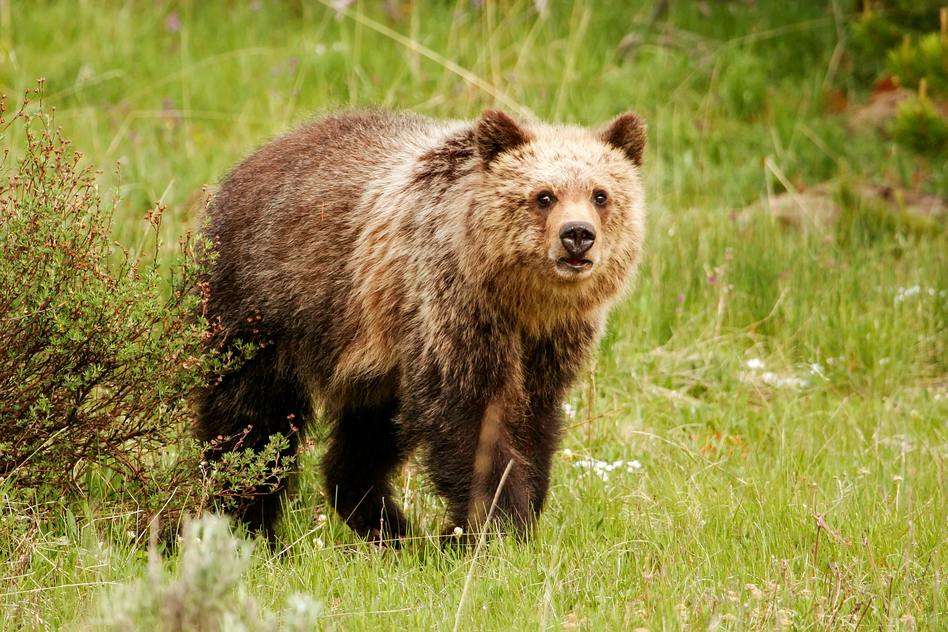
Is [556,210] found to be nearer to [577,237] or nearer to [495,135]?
[577,237]

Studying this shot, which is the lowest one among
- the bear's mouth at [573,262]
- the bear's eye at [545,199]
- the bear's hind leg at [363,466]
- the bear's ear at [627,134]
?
the bear's hind leg at [363,466]

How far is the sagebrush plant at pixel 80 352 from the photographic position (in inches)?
158

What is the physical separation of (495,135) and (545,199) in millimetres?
335

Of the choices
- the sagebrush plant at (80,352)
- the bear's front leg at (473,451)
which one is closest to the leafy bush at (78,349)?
the sagebrush plant at (80,352)

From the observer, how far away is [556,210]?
4148 millimetres

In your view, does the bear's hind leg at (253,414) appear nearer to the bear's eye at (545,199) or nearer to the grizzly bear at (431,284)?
the grizzly bear at (431,284)

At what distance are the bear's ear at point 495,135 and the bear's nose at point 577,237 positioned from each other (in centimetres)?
51

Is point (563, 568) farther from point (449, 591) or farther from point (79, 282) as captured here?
point (79, 282)

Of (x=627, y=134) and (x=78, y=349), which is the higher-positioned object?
(x=627, y=134)

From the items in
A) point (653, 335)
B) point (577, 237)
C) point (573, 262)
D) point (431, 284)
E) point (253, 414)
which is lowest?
point (653, 335)

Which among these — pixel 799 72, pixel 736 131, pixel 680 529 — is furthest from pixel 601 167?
pixel 799 72

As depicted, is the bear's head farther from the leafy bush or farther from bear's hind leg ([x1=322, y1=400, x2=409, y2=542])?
bear's hind leg ([x1=322, y1=400, x2=409, y2=542])

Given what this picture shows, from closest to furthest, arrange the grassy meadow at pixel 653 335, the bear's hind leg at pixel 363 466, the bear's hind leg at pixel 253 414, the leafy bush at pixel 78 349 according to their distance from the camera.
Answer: the grassy meadow at pixel 653 335
the leafy bush at pixel 78 349
the bear's hind leg at pixel 253 414
the bear's hind leg at pixel 363 466

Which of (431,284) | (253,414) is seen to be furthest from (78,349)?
(431,284)
